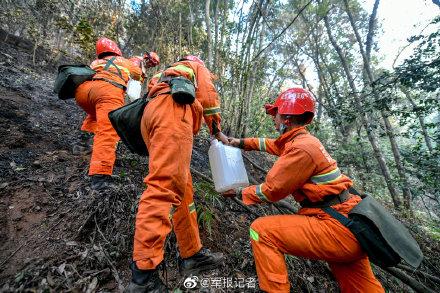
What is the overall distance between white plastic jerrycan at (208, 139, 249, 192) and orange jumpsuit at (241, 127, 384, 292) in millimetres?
338

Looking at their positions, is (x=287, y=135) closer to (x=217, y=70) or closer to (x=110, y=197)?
(x=110, y=197)

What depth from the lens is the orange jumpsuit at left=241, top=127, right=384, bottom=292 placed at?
2.19 metres

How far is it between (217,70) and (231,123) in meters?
1.44

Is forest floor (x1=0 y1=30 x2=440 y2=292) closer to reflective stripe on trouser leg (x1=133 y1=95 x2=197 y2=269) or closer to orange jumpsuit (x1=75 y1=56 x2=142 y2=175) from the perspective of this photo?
orange jumpsuit (x1=75 y1=56 x2=142 y2=175)

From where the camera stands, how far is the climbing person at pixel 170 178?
200 cm

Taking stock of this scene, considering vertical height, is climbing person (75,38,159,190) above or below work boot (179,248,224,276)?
above

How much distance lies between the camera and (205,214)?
3203 mm

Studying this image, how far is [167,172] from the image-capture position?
2143 millimetres

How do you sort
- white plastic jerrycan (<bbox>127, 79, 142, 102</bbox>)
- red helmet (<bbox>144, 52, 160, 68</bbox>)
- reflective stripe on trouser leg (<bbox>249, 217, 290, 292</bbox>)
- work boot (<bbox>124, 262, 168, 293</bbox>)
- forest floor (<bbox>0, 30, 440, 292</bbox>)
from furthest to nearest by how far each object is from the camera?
red helmet (<bbox>144, 52, 160, 68</bbox>), white plastic jerrycan (<bbox>127, 79, 142, 102</bbox>), forest floor (<bbox>0, 30, 440, 292</bbox>), reflective stripe on trouser leg (<bbox>249, 217, 290, 292</bbox>), work boot (<bbox>124, 262, 168, 293</bbox>)

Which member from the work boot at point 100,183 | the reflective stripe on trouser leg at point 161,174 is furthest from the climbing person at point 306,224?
the work boot at point 100,183

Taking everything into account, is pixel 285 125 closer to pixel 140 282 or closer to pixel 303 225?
pixel 303 225

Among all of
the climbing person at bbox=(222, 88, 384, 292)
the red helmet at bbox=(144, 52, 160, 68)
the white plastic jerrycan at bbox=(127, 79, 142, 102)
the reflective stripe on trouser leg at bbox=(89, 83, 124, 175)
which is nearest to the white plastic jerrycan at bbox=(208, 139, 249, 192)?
the climbing person at bbox=(222, 88, 384, 292)

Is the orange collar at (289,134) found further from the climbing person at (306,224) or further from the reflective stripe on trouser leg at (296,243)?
the reflective stripe on trouser leg at (296,243)

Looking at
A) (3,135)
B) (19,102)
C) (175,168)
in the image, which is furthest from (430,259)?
(19,102)
